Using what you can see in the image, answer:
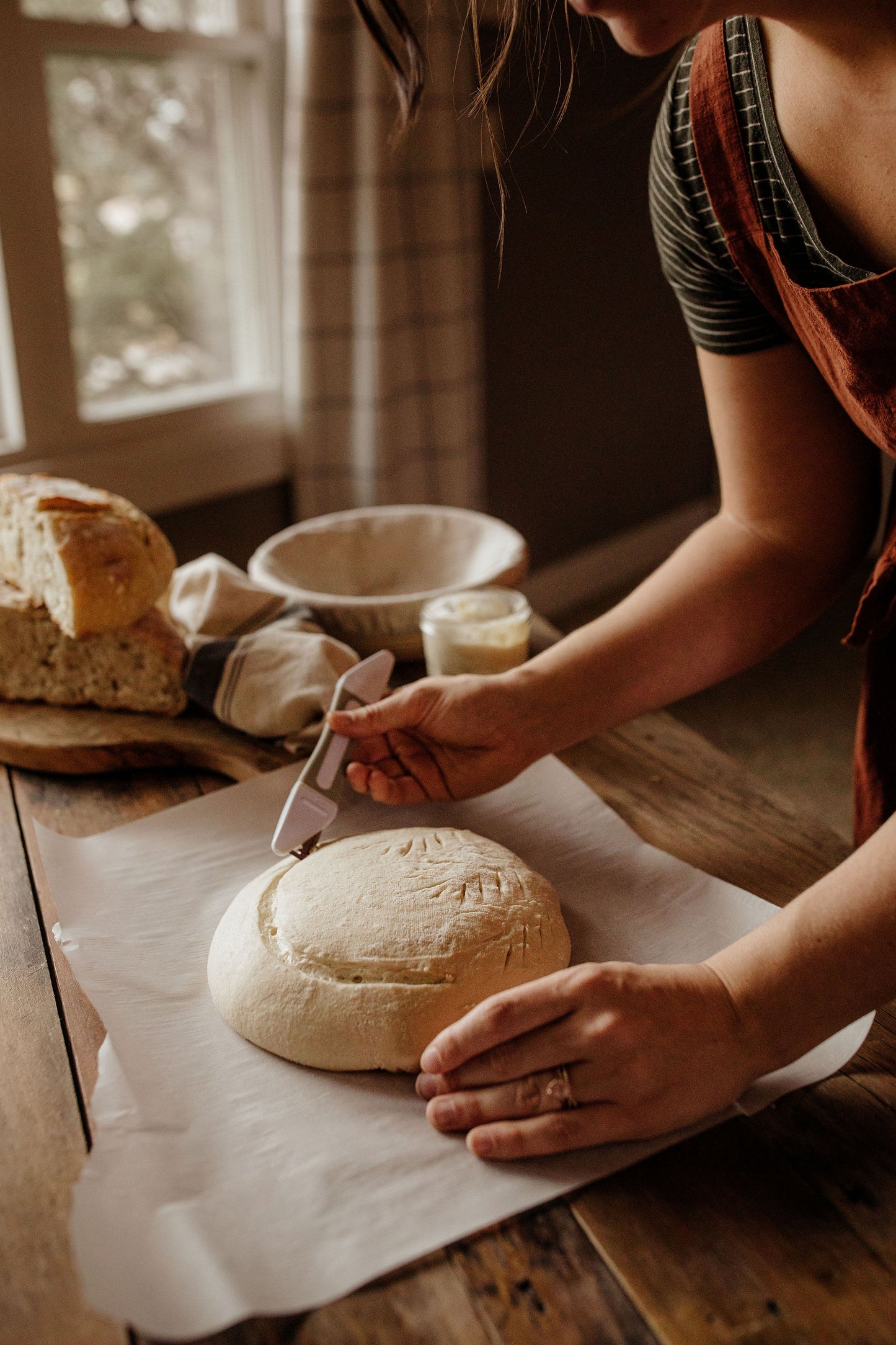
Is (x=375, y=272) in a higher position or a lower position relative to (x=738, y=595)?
higher

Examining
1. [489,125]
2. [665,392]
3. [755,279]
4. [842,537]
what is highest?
[489,125]

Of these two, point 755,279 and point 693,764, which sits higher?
point 755,279

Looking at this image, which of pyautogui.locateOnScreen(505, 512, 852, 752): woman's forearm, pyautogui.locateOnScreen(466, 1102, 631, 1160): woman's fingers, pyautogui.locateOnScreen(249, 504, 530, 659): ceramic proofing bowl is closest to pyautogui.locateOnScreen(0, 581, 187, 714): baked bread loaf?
pyautogui.locateOnScreen(249, 504, 530, 659): ceramic proofing bowl

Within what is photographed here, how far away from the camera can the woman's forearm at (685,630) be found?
3.45 ft

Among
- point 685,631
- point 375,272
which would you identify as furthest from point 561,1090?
point 375,272

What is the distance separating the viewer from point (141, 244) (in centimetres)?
245

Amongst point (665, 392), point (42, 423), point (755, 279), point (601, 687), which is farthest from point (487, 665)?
point (665, 392)

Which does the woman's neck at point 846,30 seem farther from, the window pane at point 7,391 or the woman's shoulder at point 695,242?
the window pane at point 7,391

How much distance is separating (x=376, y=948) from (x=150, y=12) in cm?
227

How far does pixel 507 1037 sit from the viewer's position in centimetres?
68

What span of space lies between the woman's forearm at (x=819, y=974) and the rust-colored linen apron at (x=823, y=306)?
34 centimetres

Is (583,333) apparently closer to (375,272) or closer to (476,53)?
(375,272)

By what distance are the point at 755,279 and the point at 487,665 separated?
20.2 inches

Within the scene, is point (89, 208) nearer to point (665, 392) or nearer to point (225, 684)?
point (225, 684)
